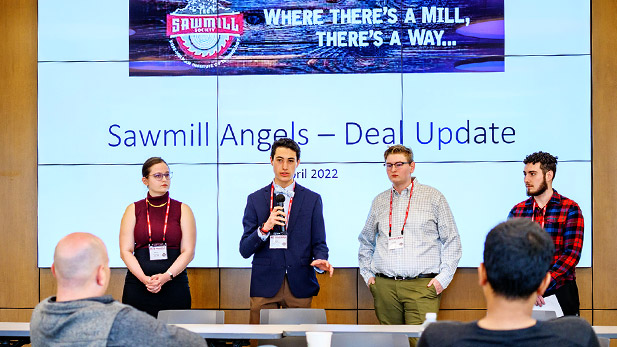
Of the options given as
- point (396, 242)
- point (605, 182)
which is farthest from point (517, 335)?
point (605, 182)

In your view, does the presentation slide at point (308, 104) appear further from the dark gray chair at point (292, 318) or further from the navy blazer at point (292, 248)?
the dark gray chair at point (292, 318)

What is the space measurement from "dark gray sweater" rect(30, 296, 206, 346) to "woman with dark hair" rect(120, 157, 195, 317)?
2.70m

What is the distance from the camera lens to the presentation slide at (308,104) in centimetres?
654

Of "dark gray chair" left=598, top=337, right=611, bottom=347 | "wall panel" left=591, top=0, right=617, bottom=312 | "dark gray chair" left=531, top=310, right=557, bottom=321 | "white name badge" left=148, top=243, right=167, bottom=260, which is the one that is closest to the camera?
"dark gray chair" left=598, top=337, right=611, bottom=347

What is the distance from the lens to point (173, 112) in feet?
21.9

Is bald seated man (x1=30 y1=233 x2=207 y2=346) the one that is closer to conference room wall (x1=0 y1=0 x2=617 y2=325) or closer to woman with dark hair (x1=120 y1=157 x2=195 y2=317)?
woman with dark hair (x1=120 y1=157 x2=195 y2=317)

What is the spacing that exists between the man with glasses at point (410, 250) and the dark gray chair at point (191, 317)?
1.34m

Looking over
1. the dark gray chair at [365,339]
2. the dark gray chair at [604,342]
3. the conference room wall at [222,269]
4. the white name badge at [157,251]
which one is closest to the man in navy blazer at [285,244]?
the white name badge at [157,251]

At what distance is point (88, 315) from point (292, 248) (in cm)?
298

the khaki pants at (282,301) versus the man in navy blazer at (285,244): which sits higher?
the man in navy blazer at (285,244)

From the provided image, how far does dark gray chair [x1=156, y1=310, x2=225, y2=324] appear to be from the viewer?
492cm

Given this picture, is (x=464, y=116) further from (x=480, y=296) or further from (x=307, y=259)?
(x=307, y=259)

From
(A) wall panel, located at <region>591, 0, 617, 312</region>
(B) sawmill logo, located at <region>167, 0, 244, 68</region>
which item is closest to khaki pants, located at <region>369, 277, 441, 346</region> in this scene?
(A) wall panel, located at <region>591, 0, 617, 312</region>

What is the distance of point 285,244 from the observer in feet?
18.1
